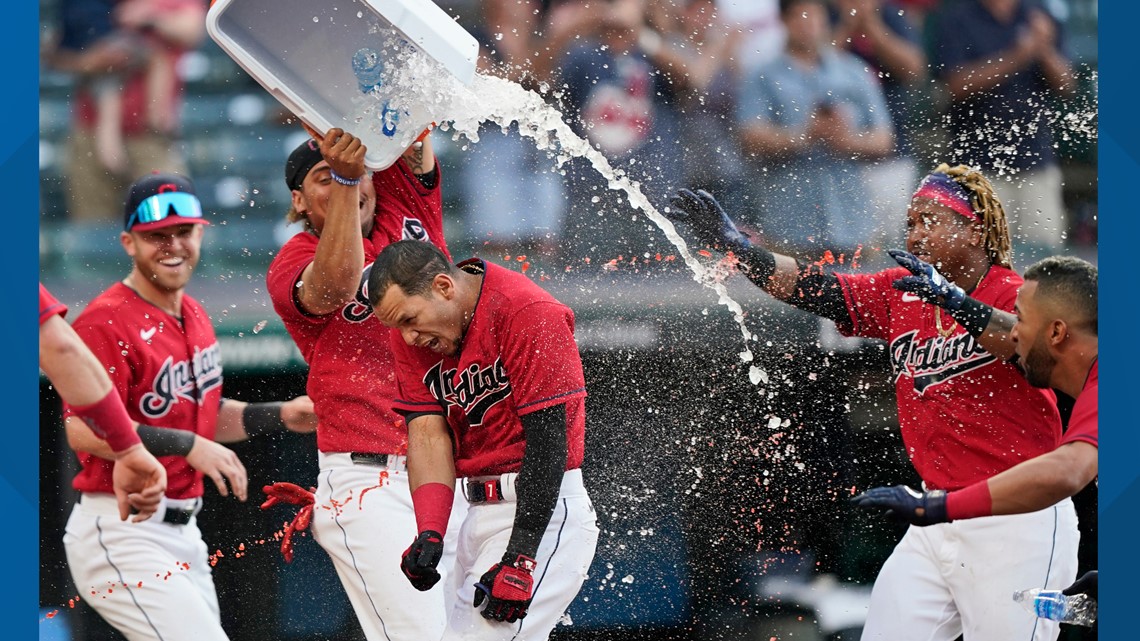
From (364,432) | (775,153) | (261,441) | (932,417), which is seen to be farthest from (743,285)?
(261,441)

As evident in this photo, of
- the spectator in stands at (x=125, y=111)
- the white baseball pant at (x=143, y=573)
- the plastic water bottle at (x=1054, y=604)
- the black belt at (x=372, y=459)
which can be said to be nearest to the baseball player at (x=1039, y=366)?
the plastic water bottle at (x=1054, y=604)

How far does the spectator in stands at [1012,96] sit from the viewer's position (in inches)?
121

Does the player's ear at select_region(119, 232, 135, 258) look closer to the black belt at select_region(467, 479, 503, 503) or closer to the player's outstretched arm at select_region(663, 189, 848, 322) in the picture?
the black belt at select_region(467, 479, 503, 503)

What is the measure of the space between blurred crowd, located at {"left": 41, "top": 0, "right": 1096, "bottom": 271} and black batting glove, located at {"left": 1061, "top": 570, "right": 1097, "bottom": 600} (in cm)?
93

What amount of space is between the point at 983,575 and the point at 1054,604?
0.55 ft

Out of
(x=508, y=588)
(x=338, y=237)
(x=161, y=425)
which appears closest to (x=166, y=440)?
(x=161, y=425)

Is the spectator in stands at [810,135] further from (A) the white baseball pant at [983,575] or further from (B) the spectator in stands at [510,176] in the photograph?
(A) the white baseball pant at [983,575]

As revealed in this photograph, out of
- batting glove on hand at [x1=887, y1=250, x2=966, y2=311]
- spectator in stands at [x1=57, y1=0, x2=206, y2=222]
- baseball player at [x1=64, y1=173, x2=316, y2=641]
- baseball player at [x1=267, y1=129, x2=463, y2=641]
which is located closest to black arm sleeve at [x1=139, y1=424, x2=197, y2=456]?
baseball player at [x1=64, y1=173, x2=316, y2=641]

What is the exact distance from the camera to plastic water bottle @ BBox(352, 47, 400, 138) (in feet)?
9.23

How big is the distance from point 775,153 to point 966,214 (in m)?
0.51

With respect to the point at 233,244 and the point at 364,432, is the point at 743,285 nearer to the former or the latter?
the point at 364,432

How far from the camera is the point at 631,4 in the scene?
10.5 ft

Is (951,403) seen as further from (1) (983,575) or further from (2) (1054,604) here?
(2) (1054,604)

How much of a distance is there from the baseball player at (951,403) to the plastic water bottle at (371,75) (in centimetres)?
76
